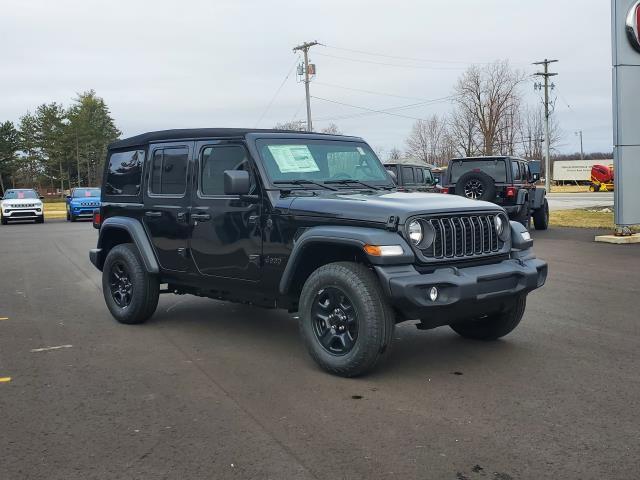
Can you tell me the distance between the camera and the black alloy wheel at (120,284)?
6.97 m

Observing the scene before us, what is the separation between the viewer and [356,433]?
12.5ft

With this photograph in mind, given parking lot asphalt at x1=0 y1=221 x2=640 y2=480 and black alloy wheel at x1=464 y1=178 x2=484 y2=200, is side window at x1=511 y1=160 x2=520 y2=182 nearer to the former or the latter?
black alloy wheel at x1=464 y1=178 x2=484 y2=200

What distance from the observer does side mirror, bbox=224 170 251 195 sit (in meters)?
5.32

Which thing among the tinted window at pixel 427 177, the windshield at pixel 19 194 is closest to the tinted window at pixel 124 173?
the tinted window at pixel 427 177

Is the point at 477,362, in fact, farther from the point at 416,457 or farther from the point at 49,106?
the point at 49,106

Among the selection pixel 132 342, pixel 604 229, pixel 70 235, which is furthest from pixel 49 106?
pixel 132 342

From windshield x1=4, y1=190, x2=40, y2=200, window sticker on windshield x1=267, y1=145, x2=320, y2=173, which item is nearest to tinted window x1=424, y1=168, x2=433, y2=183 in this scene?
window sticker on windshield x1=267, y1=145, x2=320, y2=173

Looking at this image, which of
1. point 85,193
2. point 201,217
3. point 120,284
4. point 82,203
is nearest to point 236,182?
point 201,217

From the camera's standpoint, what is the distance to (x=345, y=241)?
472 centimetres

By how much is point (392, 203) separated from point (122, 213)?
11.3 feet

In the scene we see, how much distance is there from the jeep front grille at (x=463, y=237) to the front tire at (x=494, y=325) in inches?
27.5

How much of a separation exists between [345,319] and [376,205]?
0.88 m

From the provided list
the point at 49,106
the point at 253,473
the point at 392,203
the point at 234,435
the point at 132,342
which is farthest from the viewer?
the point at 49,106

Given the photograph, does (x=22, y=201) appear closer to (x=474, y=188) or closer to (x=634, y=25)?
(x=474, y=188)
